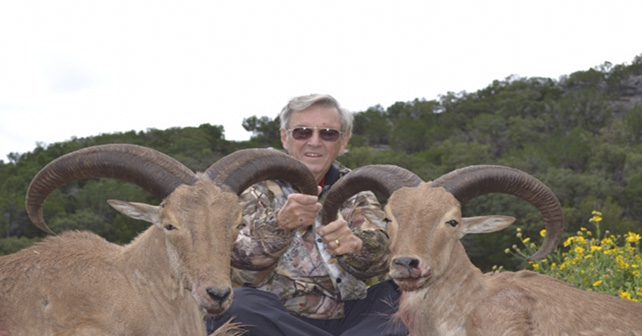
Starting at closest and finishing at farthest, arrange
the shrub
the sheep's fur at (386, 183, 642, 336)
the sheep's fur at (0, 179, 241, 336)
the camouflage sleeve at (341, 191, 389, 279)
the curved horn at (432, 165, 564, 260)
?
1. the sheep's fur at (0, 179, 241, 336)
2. the sheep's fur at (386, 183, 642, 336)
3. the curved horn at (432, 165, 564, 260)
4. the camouflage sleeve at (341, 191, 389, 279)
5. the shrub

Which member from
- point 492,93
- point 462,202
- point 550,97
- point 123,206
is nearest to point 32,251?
point 123,206

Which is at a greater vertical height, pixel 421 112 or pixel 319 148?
pixel 319 148

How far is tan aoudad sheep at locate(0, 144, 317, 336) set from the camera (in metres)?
7.12

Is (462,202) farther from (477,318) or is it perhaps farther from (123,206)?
(123,206)

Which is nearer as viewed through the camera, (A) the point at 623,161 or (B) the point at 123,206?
(B) the point at 123,206

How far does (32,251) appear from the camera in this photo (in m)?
7.70

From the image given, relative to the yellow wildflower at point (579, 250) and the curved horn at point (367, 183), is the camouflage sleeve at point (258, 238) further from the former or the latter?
the yellow wildflower at point (579, 250)

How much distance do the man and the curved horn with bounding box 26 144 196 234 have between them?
152cm

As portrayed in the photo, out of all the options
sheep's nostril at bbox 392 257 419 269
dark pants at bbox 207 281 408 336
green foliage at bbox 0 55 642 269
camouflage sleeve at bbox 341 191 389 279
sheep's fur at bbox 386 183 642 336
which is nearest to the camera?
sheep's nostril at bbox 392 257 419 269

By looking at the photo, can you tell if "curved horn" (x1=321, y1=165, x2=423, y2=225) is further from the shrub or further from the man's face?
the shrub

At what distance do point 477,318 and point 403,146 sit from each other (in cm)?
10798

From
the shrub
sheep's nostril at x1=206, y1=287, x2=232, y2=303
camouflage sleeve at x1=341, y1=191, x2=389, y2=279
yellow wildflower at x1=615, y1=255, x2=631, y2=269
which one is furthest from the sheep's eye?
yellow wildflower at x1=615, y1=255, x2=631, y2=269

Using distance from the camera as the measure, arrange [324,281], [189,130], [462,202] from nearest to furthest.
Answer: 1. [462,202]
2. [324,281]
3. [189,130]

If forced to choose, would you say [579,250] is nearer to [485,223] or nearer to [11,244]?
[485,223]
